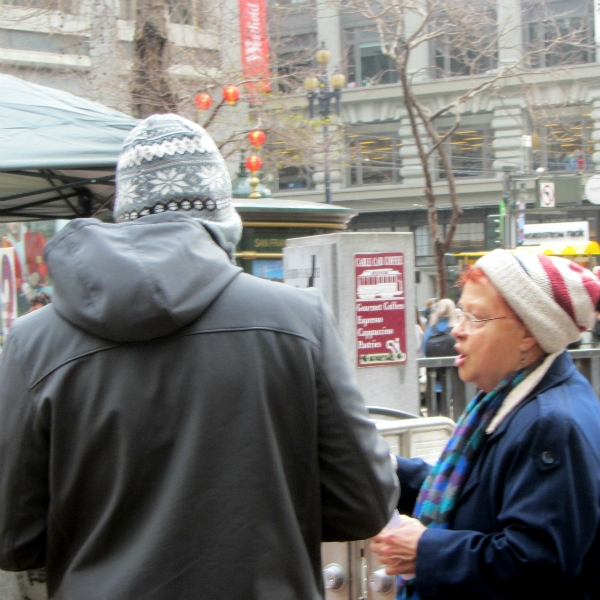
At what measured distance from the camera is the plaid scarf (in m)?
2.21

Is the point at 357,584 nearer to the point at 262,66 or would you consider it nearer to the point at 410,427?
the point at 410,427

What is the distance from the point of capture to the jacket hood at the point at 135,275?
1.63 m

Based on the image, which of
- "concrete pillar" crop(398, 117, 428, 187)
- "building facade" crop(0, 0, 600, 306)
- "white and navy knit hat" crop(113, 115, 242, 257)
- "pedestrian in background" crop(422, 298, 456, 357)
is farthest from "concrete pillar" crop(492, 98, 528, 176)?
"white and navy knit hat" crop(113, 115, 242, 257)

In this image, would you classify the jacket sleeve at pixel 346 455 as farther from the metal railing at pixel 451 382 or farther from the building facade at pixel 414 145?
the building facade at pixel 414 145

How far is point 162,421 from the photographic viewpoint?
1.68 metres

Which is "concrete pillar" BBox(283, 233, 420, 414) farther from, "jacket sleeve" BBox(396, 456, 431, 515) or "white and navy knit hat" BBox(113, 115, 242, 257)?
"white and navy knit hat" BBox(113, 115, 242, 257)

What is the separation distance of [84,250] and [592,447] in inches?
48.9

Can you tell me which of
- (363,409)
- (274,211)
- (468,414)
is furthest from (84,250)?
(274,211)

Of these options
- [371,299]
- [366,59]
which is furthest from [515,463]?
[366,59]

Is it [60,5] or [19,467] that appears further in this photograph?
[60,5]

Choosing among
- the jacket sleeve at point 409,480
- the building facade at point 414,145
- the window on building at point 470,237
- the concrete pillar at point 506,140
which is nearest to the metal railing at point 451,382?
the jacket sleeve at point 409,480

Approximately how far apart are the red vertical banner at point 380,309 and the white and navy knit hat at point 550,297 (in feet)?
15.3

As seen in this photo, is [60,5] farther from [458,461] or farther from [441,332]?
[458,461]

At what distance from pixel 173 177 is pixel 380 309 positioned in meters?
5.30
